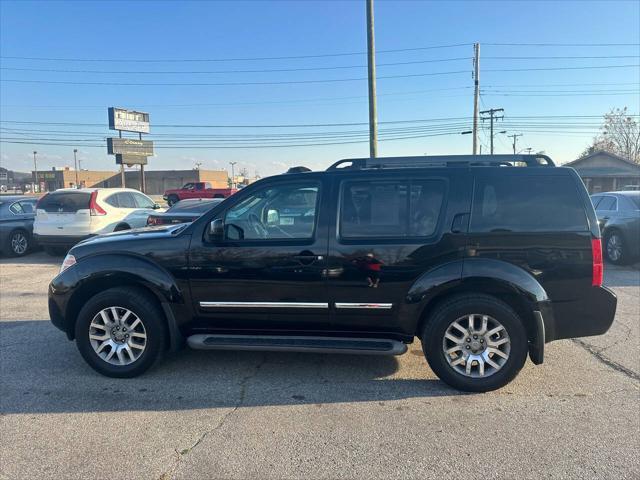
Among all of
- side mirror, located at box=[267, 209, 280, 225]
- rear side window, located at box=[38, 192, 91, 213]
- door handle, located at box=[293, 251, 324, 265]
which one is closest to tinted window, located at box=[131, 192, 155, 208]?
rear side window, located at box=[38, 192, 91, 213]

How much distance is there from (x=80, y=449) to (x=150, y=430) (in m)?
0.44

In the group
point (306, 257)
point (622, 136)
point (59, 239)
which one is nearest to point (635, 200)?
point (306, 257)

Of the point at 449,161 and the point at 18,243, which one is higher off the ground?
the point at 449,161

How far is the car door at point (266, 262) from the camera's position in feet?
12.6

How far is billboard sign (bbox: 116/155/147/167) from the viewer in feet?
110

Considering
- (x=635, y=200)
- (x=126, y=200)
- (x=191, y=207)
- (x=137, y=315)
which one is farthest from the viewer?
(x=126, y=200)

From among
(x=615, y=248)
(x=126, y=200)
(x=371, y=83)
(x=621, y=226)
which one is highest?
(x=371, y=83)

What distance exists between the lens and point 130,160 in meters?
33.9

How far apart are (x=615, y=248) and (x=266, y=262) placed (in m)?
8.95

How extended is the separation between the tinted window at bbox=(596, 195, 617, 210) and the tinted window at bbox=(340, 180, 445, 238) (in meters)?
8.39

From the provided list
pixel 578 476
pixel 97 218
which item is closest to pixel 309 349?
pixel 578 476

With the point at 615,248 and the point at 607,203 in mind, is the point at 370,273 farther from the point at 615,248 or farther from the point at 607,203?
the point at 607,203

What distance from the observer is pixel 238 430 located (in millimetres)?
3162

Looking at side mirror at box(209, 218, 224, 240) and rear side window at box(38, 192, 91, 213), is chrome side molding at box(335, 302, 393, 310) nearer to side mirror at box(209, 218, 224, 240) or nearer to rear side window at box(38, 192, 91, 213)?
side mirror at box(209, 218, 224, 240)
